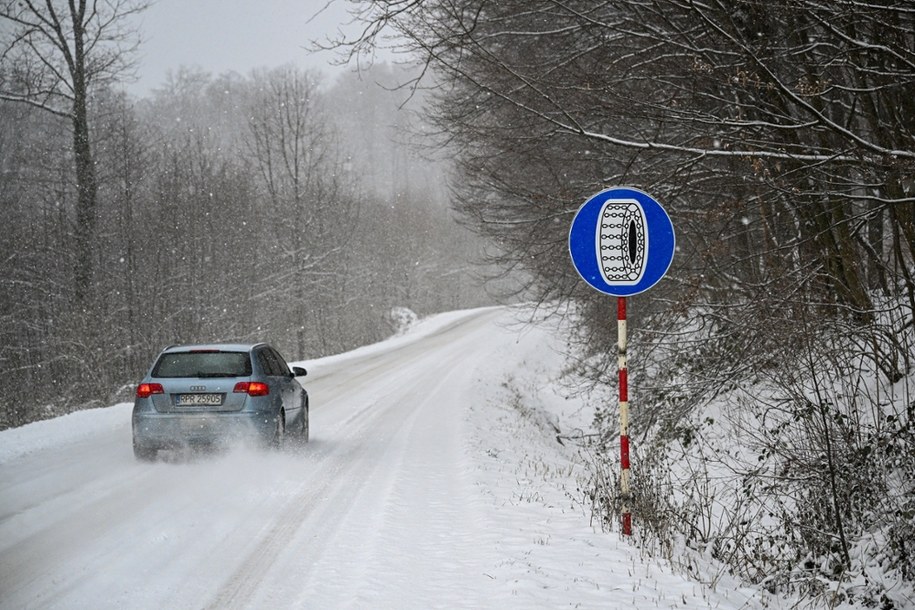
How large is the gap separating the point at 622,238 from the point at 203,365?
5992mm

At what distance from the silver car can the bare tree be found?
13.8m

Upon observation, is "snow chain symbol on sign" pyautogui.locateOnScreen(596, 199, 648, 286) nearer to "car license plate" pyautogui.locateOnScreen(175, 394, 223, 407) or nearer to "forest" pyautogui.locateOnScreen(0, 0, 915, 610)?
"forest" pyautogui.locateOnScreen(0, 0, 915, 610)

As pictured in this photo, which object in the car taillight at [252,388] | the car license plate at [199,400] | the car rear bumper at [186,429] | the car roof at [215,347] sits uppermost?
the car roof at [215,347]

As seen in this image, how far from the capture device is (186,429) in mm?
8930

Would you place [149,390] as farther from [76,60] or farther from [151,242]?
→ [151,242]

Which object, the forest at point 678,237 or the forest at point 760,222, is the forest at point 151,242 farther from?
the forest at point 760,222

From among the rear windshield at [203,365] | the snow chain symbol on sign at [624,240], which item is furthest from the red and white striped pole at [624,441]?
the rear windshield at [203,365]

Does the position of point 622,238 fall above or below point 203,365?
above

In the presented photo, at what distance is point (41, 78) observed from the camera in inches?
802

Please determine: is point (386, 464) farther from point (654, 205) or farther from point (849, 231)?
point (849, 231)

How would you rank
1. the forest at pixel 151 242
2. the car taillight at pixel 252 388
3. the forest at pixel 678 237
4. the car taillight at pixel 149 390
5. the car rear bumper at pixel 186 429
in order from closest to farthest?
the forest at pixel 678 237 → the car rear bumper at pixel 186 429 → the car taillight at pixel 149 390 → the car taillight at pixel 252 388 → the forest at pixel 151 242

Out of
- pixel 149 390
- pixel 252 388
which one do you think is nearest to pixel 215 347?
pixel 252 388

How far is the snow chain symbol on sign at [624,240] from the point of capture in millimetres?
6250

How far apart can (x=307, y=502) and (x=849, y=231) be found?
7691 mm
